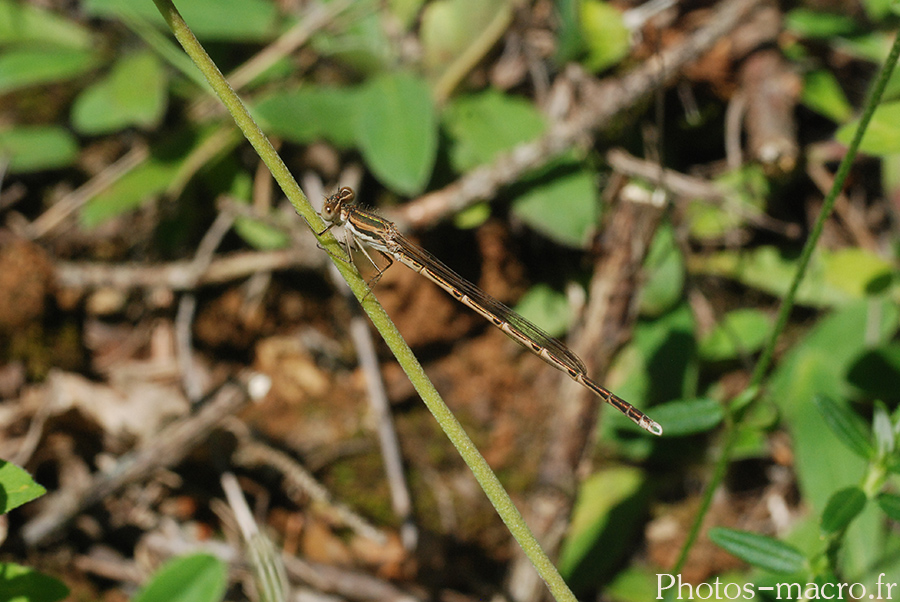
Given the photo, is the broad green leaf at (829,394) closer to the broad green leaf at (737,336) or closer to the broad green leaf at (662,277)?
the broad green leaf at (737,336)

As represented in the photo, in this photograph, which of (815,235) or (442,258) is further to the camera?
(442,258)

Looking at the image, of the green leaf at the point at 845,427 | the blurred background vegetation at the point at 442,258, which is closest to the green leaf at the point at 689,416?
the green leaf at the point at 845,427

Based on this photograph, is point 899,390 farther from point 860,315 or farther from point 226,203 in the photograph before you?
point 226,203

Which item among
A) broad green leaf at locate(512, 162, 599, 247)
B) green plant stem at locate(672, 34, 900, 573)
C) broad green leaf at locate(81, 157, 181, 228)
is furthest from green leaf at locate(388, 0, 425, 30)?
green plant stem at locate(672, 34, 900, 573)

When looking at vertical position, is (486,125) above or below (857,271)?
above

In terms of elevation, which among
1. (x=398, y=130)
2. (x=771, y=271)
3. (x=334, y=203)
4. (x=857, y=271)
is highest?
(x=398, y=130)

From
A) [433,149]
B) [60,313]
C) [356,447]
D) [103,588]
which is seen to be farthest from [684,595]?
[60,313]

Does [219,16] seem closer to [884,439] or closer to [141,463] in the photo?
[141,463]

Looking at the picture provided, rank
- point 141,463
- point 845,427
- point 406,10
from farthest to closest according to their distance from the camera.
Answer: point 406,10 < point 141,463 < point 845,427

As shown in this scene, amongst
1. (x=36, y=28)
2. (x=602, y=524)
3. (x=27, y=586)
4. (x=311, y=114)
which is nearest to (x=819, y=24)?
(x=311, y=114)
